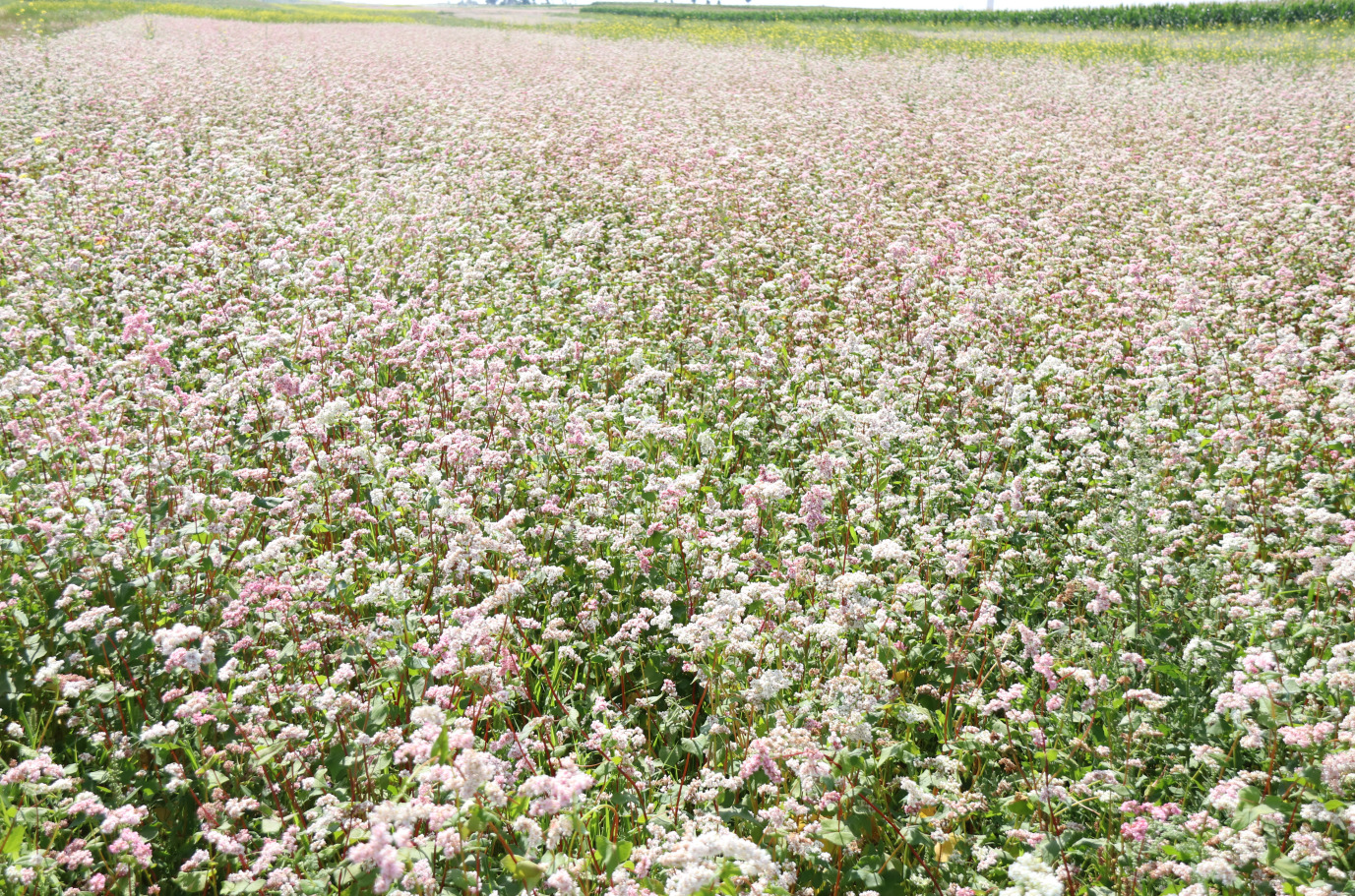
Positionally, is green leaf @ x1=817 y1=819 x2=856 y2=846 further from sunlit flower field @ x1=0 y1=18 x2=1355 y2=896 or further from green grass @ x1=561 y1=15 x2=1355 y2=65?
green grass @ x1=561 y1=15 x2=1355 y2=65

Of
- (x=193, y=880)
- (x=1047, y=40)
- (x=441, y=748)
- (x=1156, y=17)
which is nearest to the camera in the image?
(x=441, y=748)

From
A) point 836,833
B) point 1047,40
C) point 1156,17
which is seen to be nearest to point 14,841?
point 836,833

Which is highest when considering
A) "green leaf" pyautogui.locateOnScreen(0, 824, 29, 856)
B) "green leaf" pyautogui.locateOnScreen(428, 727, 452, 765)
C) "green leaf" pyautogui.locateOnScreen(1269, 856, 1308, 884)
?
"green leaf" pyautogui.locateOnScreen(428, 727, 452, 765)

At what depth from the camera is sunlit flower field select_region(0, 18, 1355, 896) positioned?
9.36ft

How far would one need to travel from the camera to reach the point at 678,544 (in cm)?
430

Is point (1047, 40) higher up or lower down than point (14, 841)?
higher up

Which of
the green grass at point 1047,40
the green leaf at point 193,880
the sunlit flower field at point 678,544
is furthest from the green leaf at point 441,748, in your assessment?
the green grass at point 1047,40

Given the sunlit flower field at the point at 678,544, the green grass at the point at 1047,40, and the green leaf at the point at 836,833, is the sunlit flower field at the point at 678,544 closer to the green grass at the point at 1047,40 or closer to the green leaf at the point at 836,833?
the green leaf at the point at 836,833

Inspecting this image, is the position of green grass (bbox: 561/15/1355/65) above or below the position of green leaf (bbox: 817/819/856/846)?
above

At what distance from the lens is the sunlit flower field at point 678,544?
9.36 feet

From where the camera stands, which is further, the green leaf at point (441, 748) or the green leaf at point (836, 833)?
the green leaf at point (836, 833)

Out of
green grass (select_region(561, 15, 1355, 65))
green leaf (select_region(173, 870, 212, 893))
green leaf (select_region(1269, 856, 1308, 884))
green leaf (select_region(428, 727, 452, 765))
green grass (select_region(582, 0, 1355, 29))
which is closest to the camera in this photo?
green leaf (select_region(428, 727, 452, 765))

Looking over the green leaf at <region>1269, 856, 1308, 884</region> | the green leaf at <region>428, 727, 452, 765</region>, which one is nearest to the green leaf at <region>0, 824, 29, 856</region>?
the green leaf at <region>428, 727, 452, 765</region>

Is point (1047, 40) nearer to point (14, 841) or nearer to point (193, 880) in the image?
point (193, 880)
